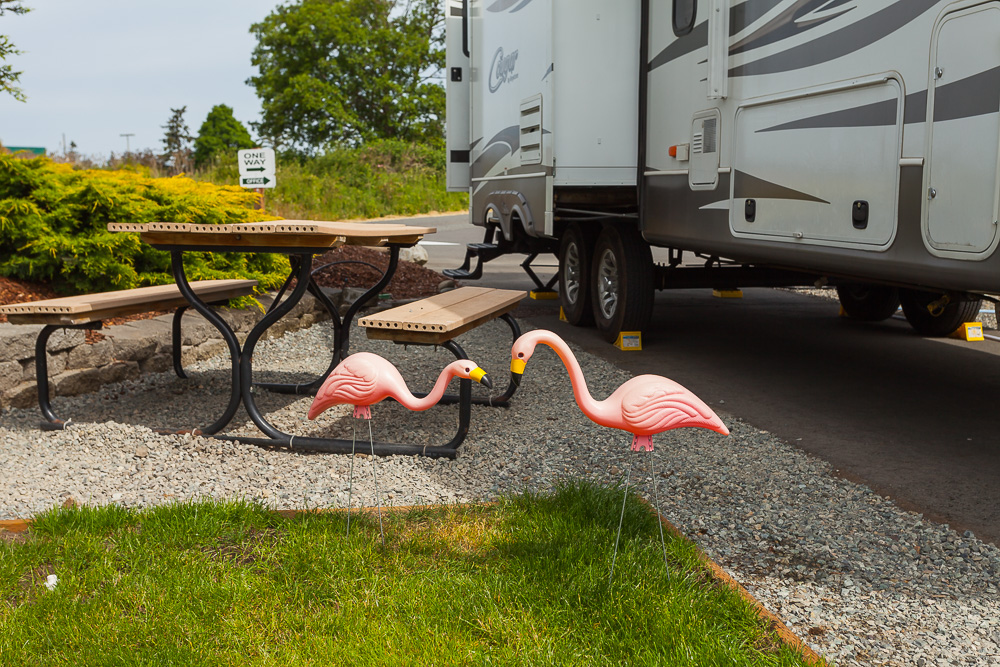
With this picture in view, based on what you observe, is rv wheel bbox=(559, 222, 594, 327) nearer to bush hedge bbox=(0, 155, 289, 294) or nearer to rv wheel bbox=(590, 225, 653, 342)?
rv wheel bbox=(590, 225, 653, 342)

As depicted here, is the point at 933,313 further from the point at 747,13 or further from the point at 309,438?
the point at 309,438

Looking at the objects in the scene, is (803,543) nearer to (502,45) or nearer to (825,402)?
(825,402)

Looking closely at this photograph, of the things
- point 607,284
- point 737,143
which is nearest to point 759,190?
point 737,143

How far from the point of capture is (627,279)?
22.9 ft

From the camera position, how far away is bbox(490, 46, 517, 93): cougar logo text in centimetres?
768

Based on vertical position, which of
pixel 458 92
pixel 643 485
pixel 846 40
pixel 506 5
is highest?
pixel 506 5

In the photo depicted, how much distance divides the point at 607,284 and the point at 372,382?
14.9 feet

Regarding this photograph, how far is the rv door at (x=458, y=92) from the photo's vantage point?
9.17 metres

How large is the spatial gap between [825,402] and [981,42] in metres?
2.49

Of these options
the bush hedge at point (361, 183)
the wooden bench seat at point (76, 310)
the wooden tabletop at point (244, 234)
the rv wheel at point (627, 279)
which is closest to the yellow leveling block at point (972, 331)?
the rv wheel at point (627, 279)

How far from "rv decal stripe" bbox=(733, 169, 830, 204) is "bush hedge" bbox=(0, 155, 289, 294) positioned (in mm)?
3831

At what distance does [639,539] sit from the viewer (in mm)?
3055

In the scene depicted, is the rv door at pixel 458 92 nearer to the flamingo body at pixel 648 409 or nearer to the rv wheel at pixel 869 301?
the rv wheel at pixel 869 301

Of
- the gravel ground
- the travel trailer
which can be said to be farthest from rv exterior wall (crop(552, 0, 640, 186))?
the gravel ground
